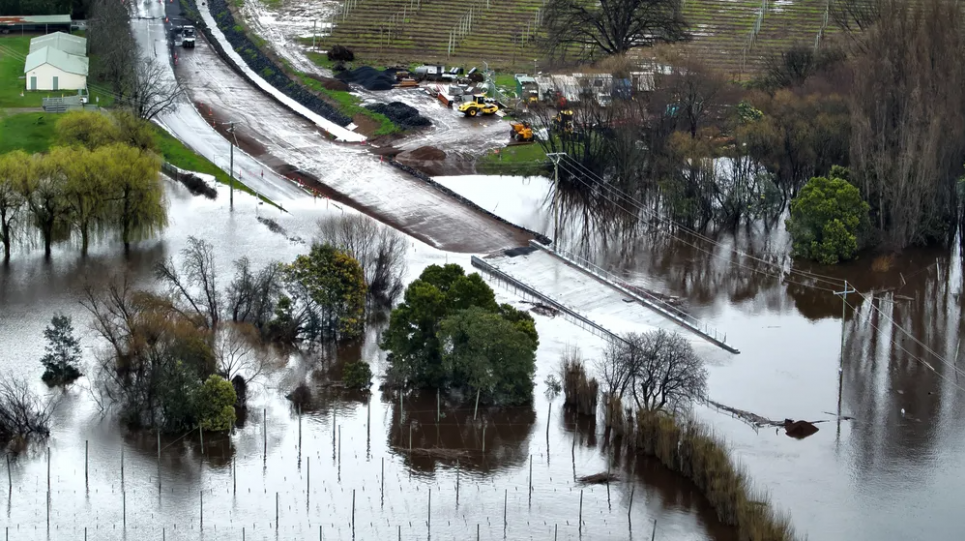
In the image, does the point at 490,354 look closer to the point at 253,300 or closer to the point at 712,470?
the point at 712,470

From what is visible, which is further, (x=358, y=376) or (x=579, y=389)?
(x=358, y=376)

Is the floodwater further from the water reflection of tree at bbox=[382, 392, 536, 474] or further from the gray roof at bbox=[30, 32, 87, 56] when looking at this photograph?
the gray roof at bbox=[30, 32, 87, 56]

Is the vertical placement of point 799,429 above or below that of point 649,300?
below

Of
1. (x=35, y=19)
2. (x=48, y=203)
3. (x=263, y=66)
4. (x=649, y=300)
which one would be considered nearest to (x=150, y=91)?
(x=263, y=66)

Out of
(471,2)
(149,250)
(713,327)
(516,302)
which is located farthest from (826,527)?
(471,2)

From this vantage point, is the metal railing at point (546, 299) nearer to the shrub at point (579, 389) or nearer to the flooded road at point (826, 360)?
the flooded road at point (826, 360)

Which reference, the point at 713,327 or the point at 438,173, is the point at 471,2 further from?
the point at 713,327
